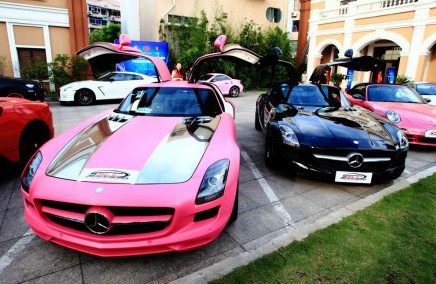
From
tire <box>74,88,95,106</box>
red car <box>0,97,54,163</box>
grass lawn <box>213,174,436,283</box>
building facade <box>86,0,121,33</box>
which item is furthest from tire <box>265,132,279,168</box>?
building facade <box>86,0,121,33</box>

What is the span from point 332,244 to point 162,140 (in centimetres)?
189

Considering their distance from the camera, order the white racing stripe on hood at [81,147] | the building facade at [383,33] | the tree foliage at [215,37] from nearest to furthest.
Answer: the white racing stripe on hood at [81,147], the building facade at [383,33], the tree foliage at [215,37]

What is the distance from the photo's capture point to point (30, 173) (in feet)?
8.05

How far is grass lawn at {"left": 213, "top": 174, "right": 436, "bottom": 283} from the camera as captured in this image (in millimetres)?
2190

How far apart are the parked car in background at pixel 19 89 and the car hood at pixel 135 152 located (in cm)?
805

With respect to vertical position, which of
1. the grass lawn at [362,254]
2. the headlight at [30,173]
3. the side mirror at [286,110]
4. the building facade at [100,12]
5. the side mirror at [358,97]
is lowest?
the grass lawn at [362,254]

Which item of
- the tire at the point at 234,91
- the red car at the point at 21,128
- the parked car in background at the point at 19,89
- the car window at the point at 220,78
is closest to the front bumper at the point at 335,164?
the red car at the point at 21,128

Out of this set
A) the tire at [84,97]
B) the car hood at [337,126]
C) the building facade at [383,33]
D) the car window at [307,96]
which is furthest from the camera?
the building facade at [383,33]

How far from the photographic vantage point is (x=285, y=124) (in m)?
4.23

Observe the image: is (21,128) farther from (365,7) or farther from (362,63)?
(365,7)

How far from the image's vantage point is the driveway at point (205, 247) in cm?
221

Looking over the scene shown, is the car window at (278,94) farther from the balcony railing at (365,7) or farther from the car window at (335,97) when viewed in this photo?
the balcony railing at (365,7)

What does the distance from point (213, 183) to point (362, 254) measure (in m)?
1.48

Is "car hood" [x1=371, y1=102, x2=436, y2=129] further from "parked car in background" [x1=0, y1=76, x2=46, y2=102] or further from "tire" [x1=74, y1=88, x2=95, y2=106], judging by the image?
"parked car in background" [x1=0, y1=76, x2=46, y2=102]
